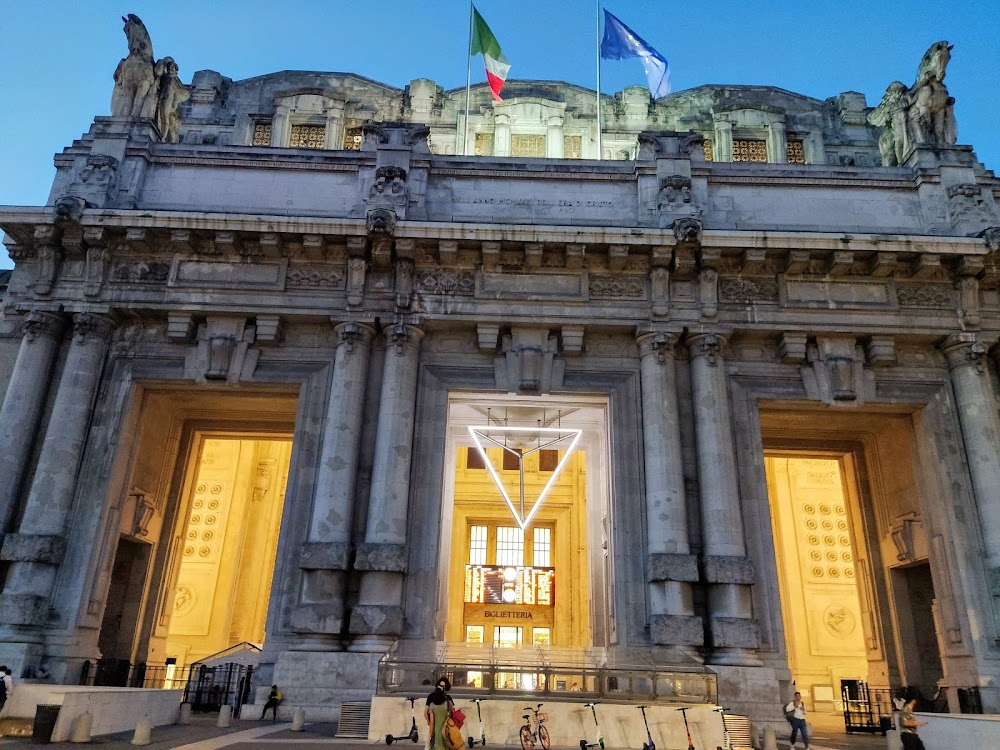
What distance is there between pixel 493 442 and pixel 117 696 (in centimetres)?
1417

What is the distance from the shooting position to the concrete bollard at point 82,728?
1104 centimetres

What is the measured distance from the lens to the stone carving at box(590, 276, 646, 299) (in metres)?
19.2

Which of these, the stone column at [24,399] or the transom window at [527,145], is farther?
the transom window at [527,145]

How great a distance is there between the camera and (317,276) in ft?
63.4

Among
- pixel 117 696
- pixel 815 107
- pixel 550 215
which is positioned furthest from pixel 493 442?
pixel 815 107

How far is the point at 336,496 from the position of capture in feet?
56.0

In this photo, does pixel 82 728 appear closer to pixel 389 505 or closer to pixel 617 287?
pixel 389 505

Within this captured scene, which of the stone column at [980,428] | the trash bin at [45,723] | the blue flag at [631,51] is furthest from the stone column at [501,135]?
the trash bin at [45,723]

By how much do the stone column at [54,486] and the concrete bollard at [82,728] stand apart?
5.98 meters

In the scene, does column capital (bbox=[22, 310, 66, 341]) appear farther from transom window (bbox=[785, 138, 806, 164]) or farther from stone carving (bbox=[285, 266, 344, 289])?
transom window (bbox=[785, 138, 806, 164])

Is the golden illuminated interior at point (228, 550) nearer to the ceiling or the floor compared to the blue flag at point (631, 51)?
nearer to the floor

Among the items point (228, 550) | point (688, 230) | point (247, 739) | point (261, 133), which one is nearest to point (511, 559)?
point (228, 550)

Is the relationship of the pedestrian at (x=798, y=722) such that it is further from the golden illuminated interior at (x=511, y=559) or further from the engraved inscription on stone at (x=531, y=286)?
the golden illuminated interior at (x=511, y=559)

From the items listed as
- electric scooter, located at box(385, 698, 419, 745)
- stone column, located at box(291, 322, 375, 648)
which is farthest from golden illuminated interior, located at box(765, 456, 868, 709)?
electric scooter, located at box(385, 698, 419, 745)
